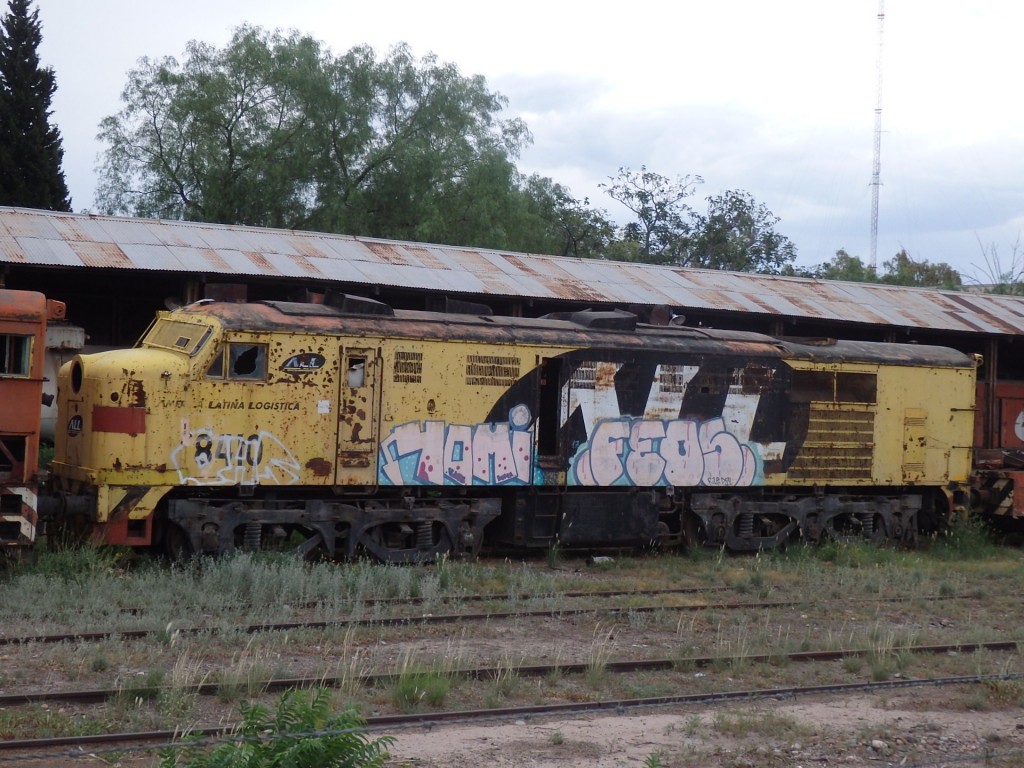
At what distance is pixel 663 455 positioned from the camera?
1555 centimetres

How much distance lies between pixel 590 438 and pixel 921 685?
6.70 meters

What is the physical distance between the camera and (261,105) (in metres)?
40.4

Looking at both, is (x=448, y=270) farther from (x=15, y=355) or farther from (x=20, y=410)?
(x=20, y=410)

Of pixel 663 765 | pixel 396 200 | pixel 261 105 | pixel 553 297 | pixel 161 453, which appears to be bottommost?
pixel 663 765

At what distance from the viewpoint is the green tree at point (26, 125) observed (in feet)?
120

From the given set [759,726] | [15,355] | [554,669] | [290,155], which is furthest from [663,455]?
[290,155]

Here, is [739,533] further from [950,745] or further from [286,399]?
[950,745]

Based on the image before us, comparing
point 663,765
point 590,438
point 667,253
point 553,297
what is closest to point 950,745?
point 663,765

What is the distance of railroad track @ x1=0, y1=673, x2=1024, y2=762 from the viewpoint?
6535mm

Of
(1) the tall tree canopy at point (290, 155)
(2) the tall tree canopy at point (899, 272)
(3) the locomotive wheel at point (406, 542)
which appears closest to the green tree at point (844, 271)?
(2) the tall tree canopy at point (899, 272)

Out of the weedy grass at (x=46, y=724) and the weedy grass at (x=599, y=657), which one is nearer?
the weedy grass at (x=46, y=724)

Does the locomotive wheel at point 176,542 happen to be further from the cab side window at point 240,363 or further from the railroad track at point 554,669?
the railroad track at point 554,669

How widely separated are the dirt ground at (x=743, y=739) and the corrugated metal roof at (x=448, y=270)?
36.3 ft

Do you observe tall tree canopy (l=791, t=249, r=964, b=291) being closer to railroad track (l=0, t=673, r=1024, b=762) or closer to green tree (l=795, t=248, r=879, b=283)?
green tree (l=795, t=248, r=879, b=283)
